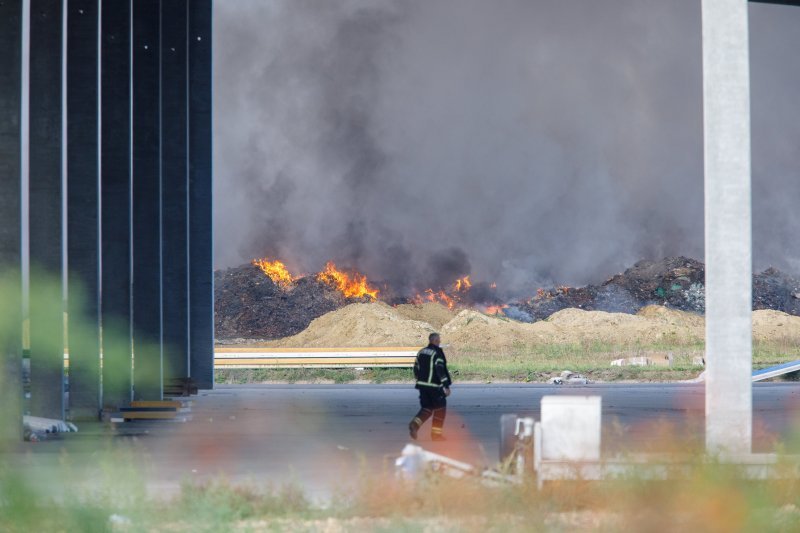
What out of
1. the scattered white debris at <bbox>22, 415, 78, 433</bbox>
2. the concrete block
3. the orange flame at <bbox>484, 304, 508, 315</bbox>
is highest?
the orange flame at <bbox>484, 304, 508, 315</bbox>

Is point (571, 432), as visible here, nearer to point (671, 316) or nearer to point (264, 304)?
point (671, 316)

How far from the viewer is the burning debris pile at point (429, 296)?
75688 mm

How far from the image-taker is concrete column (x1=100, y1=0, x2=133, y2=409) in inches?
965

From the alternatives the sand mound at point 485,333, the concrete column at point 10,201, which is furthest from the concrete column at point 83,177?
the sand mound at point 485,333

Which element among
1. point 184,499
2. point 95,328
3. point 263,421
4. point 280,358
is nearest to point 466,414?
point 263,421

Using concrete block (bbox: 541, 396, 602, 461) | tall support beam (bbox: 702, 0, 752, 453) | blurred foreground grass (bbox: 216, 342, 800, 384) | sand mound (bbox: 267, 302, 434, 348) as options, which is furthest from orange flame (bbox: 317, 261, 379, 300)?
concrete block (bbox: 541, 396, 602, 461)

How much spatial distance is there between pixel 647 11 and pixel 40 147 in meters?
54.5

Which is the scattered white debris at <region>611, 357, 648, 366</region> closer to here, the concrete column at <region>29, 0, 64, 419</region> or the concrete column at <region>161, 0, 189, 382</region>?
the concrete column at <region>161, 0, 189, 382</region>

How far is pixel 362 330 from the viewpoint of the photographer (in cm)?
6344

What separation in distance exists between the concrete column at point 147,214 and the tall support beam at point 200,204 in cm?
586

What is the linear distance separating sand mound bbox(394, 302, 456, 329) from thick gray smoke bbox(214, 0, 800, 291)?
193 centimetres

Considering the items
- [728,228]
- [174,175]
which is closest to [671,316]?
[174,175]

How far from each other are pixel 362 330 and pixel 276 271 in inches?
605

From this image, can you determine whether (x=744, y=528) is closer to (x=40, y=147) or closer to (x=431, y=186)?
(x=40, y=147)
